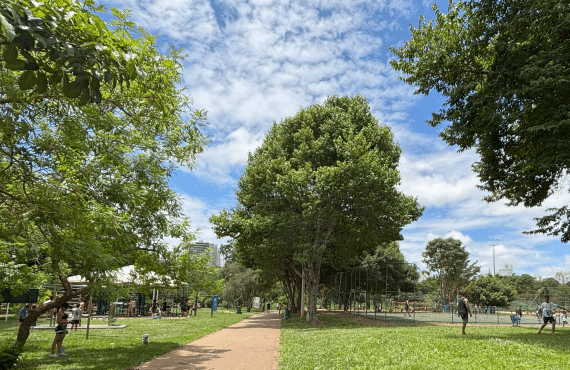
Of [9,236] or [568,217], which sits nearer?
[9,236]

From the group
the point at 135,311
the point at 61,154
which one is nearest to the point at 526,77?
the point at 61,154

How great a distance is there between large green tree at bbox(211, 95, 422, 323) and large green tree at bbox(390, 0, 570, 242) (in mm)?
5300

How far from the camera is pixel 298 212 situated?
83.0ft

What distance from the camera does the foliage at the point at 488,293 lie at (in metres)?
51.5

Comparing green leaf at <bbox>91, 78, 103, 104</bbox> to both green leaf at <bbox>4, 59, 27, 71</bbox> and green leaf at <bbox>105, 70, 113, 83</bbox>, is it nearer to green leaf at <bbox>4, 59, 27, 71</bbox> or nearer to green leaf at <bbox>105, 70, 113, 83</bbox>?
green leaf at <bbox>105, 70, 113, 83</bbox>

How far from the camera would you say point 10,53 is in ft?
8.13

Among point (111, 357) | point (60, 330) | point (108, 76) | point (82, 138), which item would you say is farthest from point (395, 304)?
point (108, 76)

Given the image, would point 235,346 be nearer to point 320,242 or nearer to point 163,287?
point 163,287

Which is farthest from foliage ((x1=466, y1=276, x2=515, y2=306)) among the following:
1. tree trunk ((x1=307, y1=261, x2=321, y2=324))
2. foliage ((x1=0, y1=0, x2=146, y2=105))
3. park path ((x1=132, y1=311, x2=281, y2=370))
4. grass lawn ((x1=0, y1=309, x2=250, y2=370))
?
foliage ((x1=0, y1=0, x2=146, y2=105))

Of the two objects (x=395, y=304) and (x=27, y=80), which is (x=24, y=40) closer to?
(x=27, y=80)

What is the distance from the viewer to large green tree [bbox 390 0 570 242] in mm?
12727

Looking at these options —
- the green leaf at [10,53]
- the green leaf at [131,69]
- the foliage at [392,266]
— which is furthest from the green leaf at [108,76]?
the foliage at [392,266]

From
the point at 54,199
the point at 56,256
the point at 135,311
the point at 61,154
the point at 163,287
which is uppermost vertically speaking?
the point at 61,154

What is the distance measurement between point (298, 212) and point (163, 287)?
13043 millimetres
